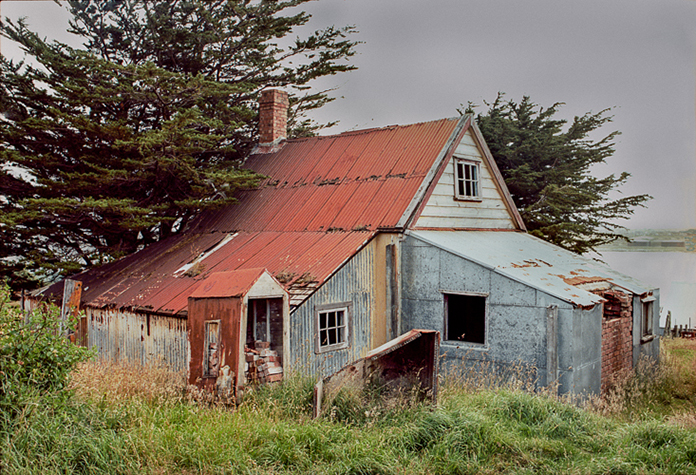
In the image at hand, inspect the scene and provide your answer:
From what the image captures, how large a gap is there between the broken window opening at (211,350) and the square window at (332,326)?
2.39m

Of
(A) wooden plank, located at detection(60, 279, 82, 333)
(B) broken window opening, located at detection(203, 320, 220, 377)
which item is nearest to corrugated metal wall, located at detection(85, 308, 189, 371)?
(A) wooden plank, located at detection(60, 279, 82, 333)

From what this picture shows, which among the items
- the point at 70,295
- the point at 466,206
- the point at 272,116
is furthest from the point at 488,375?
the point at 272,116

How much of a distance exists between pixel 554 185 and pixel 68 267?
1657cm

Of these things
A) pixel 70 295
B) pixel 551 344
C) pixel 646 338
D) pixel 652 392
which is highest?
pixel 70 295

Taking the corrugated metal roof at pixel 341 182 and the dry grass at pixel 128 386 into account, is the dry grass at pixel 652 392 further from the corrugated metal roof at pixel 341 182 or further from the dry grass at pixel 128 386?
the dry grass at pixel 128 386

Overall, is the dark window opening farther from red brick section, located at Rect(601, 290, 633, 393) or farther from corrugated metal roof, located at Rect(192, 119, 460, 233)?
corrugated metal roof, located at Rect(192, 119, 460, 233)

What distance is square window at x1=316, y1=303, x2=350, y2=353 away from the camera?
1057 cm

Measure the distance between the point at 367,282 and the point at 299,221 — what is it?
2.70m

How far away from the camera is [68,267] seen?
559 inches

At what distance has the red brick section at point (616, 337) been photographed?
1098cm

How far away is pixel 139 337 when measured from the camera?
11414mm

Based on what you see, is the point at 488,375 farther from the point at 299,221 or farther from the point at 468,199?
the point at 299,221

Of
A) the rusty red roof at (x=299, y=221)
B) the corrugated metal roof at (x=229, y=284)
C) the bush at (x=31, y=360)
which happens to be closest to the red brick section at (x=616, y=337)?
the rusty red roof at (x=299, y=221)

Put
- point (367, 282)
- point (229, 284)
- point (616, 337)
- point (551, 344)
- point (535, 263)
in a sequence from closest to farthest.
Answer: point (229, 284) < point (551, 344) < point (616, 337) < point (367, 282) < point (535, 263)
